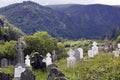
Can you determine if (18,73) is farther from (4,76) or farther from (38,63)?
(38,63)

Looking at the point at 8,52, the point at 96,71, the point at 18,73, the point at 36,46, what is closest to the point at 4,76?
the point at 18,73

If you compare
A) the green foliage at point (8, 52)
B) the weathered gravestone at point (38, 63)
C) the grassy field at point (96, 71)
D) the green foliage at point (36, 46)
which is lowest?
the green foliage at point (8, 52)

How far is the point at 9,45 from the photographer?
7362cm

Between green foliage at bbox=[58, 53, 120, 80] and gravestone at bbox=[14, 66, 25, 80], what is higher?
green foliage at bbox=[58, 53, 120, 80]

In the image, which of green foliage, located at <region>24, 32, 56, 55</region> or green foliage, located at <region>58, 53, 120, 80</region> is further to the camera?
green foliage, located at <region>24, 32, 56, 55</region>

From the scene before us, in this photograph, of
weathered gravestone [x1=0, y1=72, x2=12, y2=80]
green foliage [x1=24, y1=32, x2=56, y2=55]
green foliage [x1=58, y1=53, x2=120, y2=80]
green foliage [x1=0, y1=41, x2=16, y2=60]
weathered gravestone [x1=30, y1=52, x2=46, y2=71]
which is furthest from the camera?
green foliage [x1=0, y1=41, x2=16, y2=60]

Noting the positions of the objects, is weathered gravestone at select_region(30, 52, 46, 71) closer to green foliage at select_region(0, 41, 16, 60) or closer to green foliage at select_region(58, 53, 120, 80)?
green foliage at select_region(58, 53, 120, 80)

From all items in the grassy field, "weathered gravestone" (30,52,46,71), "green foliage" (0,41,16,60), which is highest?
the grassy field

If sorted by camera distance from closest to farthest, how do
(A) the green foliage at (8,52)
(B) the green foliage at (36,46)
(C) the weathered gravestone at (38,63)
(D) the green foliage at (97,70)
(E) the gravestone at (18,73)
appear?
1. (D) the green foliage at (97,70)
2. (E) the gravestone at (18,73)
3. (C) the weathered gravestone at (38,63)
4. (B) the green foliage at (36,46)
5. (A) the green foliage at (8,52)

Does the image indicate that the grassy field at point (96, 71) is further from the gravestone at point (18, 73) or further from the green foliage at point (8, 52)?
the green foliage at point (8, 52)

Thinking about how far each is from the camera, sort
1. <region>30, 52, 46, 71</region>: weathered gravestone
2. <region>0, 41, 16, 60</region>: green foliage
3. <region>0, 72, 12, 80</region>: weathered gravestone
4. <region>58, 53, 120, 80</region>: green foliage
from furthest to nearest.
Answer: <region>0, 41, 16, 60</region>: green foliage
<region>30, 52, 46, 71</region>: weathered gravestone
<region>0, 72, 12, 80</region>: weathered gravestone
<region>58, 53, 120, 80</region>: green foliage

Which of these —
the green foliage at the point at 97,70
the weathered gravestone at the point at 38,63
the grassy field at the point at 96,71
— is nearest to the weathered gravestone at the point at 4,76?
the grassy field at the point at 96,71

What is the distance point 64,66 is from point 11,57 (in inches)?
1729

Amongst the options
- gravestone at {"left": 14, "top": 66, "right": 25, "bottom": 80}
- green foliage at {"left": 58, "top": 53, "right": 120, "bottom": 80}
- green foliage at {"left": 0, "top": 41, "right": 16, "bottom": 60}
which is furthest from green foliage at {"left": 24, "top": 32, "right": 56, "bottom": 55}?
green foliage at {"left": 58, "top": 53, "right": 120, "bottom": 80}
